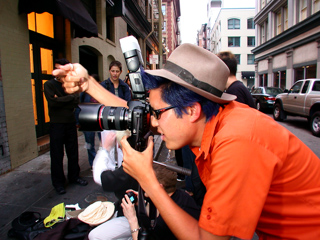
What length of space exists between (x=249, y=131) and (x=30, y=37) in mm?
6058

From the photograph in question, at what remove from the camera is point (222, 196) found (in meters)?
0.94

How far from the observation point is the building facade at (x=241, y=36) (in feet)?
139

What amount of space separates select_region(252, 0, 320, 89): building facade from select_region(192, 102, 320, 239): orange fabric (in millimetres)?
16175

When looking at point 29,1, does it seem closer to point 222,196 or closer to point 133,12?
point 222,196

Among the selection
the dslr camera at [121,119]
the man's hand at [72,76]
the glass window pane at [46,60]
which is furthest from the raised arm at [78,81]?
the glass window pane at [46,60]

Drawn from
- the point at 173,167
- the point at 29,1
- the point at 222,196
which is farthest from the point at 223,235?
the point at 29,1

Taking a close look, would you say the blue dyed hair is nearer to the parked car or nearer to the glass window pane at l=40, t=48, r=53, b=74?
the glass window pane at l=40, t=48, r=53, b=74

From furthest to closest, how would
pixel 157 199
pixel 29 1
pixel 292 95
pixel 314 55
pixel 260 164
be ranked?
1. pixel 314 55
2. pixel 292 95
3. pixel 29 1
4. pixel 157 199
5. pixel 260 164

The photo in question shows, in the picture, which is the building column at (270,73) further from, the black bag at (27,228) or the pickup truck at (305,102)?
the black bag at (27,228)

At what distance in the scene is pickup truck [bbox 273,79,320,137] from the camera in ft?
27.3

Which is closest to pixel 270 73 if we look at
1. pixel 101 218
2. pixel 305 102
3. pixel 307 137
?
pixel 305 102

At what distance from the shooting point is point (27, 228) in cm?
262

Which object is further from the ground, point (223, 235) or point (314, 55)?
point (314, 55)

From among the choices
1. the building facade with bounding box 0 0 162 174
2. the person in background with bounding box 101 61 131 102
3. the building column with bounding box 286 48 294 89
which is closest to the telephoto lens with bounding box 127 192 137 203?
the person in background with bounding box 101 61 131 102
